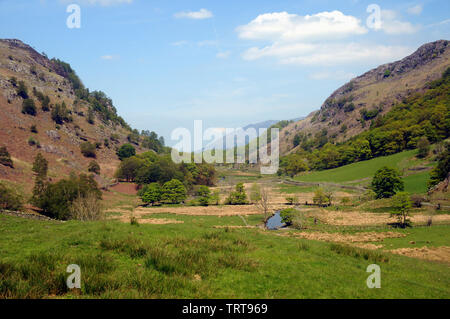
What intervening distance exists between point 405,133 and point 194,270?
119569 millimetres

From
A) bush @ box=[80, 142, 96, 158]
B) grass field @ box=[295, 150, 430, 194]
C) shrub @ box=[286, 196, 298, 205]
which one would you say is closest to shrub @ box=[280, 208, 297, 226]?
shrub @ box=[286, 196, 298, 205]

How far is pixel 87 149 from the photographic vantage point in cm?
10294

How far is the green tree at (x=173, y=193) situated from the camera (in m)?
72.4

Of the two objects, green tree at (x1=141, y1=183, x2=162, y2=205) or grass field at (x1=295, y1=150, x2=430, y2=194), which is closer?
grass field at (x1=295, y1=150, x2=430, y2=194)

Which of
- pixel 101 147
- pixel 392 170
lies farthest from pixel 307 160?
pixel 101 147

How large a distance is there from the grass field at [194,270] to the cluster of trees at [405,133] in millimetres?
91048

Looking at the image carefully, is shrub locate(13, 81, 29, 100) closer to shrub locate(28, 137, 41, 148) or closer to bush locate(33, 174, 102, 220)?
shrub locate(28, 137, 41, 148)

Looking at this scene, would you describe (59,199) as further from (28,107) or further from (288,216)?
(28,107)

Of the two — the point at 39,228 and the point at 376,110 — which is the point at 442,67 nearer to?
Answer: the point at 376,110

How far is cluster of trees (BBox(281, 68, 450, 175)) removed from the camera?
95.6 meters

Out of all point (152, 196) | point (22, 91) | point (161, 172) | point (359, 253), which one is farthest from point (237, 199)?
point (22, 91)

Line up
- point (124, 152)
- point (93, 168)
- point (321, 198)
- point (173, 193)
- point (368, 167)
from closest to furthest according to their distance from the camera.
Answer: point (321, 198) → point (173, 193) → point (93, 168) → point (368, 167) → point (124, 152)

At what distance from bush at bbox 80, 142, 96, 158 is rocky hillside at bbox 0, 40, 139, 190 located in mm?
2143

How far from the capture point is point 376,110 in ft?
550
